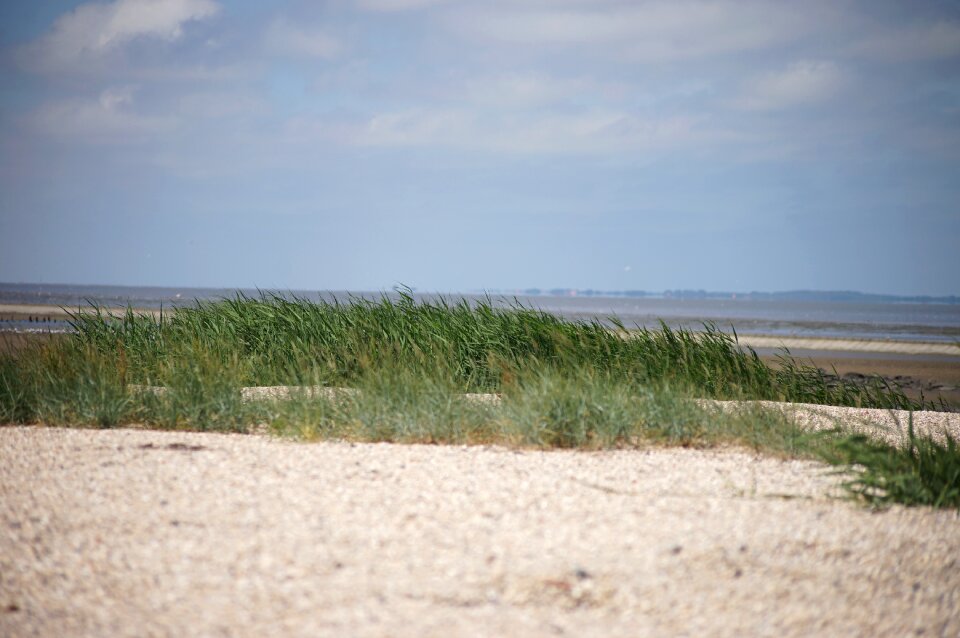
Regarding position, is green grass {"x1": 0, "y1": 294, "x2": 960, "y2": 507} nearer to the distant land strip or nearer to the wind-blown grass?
the wind-blown grass

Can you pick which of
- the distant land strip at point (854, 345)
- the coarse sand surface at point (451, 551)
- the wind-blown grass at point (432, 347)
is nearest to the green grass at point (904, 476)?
the coarse sand surface at point (451, 551)

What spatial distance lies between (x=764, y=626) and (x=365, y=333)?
8161 millimetres

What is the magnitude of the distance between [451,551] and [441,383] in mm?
3671

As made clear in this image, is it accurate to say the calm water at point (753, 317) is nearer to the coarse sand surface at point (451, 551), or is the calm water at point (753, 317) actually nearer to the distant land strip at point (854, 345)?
the distant land strip at point (854, 345)

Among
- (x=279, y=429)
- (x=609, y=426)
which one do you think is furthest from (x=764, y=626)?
(x=279, y=429)

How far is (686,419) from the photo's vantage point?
714 centimetres

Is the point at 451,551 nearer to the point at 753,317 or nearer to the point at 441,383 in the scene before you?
the point at 441,383

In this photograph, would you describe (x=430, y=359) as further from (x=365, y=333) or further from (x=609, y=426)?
(x=609, y=426)

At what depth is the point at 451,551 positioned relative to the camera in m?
4.12

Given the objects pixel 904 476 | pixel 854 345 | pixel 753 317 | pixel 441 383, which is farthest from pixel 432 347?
pixel 753 317

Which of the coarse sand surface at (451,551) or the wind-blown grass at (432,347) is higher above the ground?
the wind-blown grass at (432,347)

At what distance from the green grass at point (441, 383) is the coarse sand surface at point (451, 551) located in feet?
2.83

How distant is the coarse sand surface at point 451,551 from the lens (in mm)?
3533

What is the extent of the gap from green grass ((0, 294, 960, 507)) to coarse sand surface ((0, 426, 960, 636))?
863 millimetres
